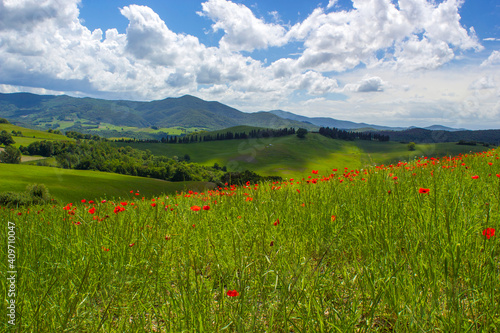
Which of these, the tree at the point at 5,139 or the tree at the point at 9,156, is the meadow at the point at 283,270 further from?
the tree at the point at 5,139

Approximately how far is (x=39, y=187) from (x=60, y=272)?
43.2 meters

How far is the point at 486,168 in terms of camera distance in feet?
20.0

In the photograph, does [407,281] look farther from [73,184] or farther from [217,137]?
[217,137]

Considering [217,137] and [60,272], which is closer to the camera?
[60,272]

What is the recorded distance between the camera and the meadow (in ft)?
5.86

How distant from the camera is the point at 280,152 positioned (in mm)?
149500

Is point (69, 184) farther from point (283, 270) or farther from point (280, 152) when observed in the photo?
point (280, 152)

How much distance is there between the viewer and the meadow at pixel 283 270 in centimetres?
179

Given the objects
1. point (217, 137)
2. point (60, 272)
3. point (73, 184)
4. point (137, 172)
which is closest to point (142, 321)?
point (60, 272)

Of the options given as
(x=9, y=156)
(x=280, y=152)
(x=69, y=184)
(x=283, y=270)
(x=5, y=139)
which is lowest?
(x=69, y=184)

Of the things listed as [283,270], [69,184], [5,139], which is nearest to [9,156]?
[69,184]

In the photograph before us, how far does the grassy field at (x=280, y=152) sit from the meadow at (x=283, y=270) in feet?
360

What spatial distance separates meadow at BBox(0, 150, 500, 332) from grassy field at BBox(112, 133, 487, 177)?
110 m

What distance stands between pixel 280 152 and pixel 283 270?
148274 mm
